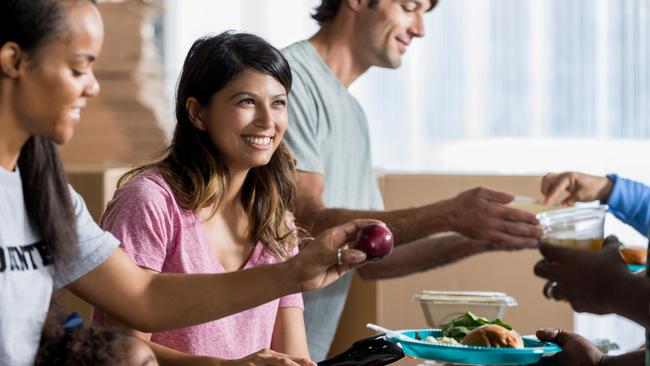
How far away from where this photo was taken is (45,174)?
1.31 m

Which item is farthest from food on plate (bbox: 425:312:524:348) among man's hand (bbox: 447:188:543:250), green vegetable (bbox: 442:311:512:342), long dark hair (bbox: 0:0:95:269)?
long dark hair (bbox: 0:0:95:269)

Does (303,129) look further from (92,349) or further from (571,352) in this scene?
(92,349)

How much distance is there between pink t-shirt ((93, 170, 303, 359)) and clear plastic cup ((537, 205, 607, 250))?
0.50 metres

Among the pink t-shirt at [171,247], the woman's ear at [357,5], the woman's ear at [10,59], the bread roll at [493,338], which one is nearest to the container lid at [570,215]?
the bread roll at [493,338]

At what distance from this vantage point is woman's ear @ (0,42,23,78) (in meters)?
1.18

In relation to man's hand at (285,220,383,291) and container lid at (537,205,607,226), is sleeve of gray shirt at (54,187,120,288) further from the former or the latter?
container lid at (537,205,607,226)

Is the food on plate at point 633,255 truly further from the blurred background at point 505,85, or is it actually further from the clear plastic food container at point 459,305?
the blurred background at point 505,85

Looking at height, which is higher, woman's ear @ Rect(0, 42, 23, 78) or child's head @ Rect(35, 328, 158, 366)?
woman's ear @ Rect(0, 42, 23, 78)

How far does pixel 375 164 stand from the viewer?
14.3 feet

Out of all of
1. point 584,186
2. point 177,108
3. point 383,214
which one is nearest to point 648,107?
point 584,186

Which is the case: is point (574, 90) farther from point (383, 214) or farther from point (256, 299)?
point (256, 299)

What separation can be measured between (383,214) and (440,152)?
6.59ft

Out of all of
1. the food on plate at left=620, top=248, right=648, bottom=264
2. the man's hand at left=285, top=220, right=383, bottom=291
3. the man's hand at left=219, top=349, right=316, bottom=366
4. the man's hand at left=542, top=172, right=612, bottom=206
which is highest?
the man's hand at left=285, top=220, right=383, bottom=291

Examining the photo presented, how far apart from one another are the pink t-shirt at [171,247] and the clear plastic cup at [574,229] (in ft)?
1.63
